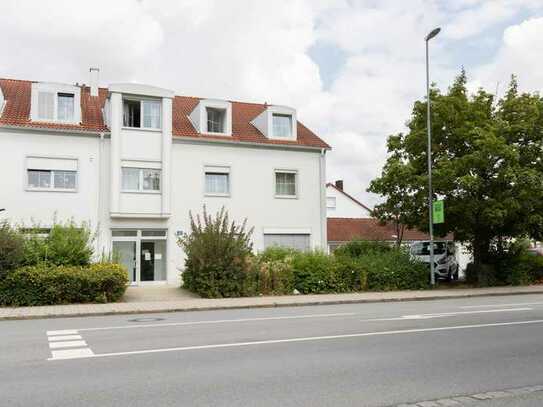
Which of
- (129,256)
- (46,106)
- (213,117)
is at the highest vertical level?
(213,117)

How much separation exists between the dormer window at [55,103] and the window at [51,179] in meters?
2.29

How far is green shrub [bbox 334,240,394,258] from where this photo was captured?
25.8 meters

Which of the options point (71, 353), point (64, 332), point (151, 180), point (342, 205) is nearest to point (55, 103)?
point (151, 180)

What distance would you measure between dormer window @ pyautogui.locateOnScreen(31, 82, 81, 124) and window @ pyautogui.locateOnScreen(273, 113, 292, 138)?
9463 millimetres

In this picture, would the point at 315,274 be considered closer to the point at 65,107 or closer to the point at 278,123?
the point at 278,123

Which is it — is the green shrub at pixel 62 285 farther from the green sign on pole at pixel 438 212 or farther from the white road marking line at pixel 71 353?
the green sign on pole at pixel 438 212

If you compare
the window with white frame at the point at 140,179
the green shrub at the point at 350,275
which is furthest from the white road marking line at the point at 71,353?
the window with white frame at the point at 140,179

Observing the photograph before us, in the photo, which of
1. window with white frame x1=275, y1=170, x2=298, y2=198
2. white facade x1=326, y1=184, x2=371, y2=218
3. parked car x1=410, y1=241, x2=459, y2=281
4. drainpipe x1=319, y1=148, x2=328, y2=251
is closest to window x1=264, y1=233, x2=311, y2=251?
drainpipe x1=319, y1=148, x2=328, y2=251

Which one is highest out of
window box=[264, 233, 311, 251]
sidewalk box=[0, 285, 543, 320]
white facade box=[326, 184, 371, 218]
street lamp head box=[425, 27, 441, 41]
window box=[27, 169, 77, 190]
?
street lamp head box=[425, 27, 441, 41]

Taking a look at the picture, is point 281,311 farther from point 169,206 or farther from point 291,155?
point 291,155

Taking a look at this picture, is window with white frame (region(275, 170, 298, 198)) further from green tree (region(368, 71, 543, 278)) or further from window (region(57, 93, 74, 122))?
window (region(57, 93, 74, 122))

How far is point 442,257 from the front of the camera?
30.2 metres

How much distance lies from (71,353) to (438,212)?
17.2m

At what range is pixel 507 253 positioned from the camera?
27172mm
